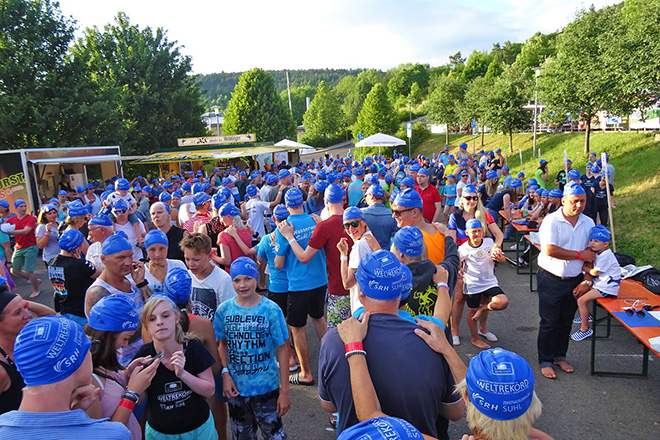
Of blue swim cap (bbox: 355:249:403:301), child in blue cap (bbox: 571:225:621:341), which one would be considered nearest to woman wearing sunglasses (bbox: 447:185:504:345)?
child in blue cap (bbox: 571:225:621:341)

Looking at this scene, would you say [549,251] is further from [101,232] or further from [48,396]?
[101,232]

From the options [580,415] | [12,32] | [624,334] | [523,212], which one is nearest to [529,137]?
[523,212]

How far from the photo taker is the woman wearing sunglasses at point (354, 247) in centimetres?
369

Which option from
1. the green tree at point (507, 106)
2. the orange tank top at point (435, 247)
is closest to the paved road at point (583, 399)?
the orange tank top at point (435, 247)

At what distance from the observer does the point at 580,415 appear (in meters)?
4.01

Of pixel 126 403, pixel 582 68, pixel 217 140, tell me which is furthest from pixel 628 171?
pixel 217 140

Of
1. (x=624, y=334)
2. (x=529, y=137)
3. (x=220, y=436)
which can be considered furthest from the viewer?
(x=529, y=137)

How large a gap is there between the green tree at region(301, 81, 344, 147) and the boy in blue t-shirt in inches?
2438

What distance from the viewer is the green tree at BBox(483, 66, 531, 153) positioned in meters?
28.9

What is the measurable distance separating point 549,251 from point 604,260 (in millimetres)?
681

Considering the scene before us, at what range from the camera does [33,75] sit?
2217 centimetres

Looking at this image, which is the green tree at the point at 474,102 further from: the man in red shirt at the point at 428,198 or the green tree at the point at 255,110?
the man in red shirt at the point at 428,198

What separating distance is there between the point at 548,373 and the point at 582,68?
19.5 meters

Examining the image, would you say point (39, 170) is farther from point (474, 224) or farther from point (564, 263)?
point (564, 263)
